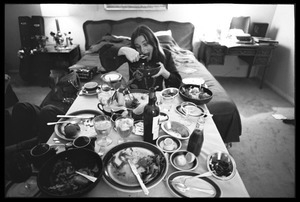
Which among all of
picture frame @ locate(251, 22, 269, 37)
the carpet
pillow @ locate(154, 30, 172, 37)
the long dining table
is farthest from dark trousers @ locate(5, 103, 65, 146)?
picture frame @ locate(251, 22, 269, 37)

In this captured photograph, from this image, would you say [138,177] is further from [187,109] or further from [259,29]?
[259,29]

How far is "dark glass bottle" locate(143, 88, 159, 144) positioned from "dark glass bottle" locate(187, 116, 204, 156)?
0.59ft

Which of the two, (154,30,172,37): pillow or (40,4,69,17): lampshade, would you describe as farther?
(154,30,172,37): pillow

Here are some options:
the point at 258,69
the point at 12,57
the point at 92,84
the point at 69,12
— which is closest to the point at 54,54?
the point at 69,12

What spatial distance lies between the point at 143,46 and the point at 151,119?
38.6 inches

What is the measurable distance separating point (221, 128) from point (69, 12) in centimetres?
303

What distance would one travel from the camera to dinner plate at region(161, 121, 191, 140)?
3.42 ft

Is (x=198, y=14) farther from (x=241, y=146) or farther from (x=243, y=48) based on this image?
(x=241, y=146)

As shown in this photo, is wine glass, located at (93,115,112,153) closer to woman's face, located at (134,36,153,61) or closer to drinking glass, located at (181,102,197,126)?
drinking glass, located at (181,102,197,126)

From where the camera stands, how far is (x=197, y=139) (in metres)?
0.90

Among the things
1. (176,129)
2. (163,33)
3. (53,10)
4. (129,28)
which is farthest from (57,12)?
(176,129)

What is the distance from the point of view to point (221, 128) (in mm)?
1834

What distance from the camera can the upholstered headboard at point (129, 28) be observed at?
331cm
